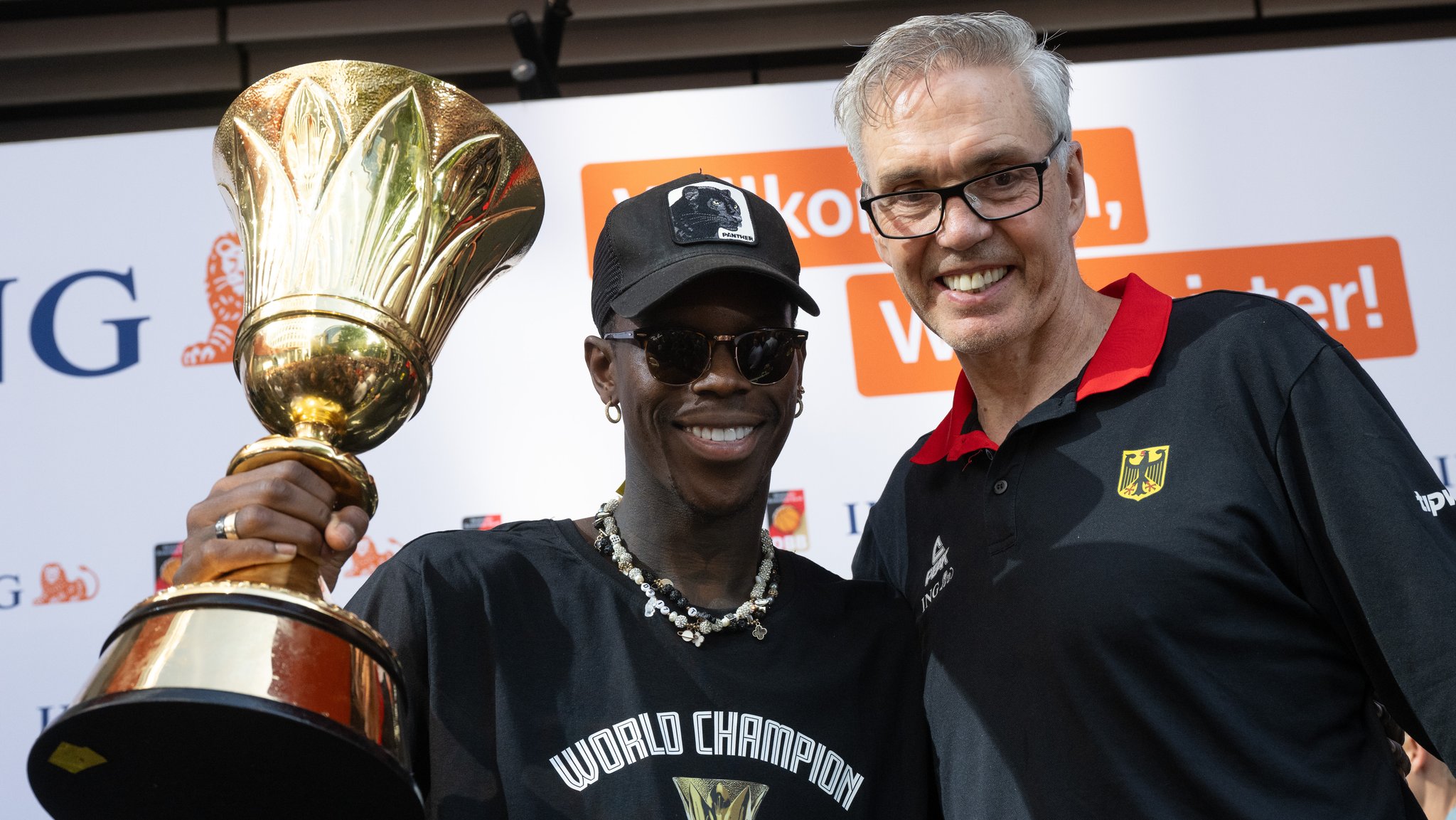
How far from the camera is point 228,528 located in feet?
4.17

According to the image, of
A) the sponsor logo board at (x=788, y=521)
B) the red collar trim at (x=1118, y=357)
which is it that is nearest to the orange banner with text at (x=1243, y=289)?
the sponsor logo board at (x=788, y=521)

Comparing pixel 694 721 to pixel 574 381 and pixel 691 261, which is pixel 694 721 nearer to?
pixel 691 261

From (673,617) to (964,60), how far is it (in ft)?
3.18

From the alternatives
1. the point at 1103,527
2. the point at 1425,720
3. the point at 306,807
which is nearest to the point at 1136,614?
the point at 1103,527

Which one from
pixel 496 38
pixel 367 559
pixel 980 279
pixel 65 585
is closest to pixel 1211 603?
pixel 980 279

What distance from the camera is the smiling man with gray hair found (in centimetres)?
165

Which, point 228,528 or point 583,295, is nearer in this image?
point 228,528

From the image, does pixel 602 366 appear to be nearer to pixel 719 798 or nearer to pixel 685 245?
pixel 685 245

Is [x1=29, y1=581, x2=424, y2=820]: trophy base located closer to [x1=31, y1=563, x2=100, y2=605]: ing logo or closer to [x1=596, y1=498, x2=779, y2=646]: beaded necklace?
[x1=596, y1=498, x2=779, y2=646]: beaded necklace

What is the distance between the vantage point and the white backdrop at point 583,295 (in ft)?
10.1

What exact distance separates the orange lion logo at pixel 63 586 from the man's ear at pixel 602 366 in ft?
5.84

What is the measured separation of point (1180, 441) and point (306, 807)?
122 centimetres

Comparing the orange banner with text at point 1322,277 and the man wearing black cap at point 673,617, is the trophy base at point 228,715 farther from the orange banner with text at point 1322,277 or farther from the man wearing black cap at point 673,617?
the orange banner with text at point 1322,277

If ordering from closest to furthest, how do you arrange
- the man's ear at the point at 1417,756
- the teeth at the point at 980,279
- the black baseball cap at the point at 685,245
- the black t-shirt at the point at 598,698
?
the black t-shirt at the point at 598,698 → the black baseball cap at the point at 685,245 → the teeth at the point at 980,279 → the man's ear at the point at 1417,756
